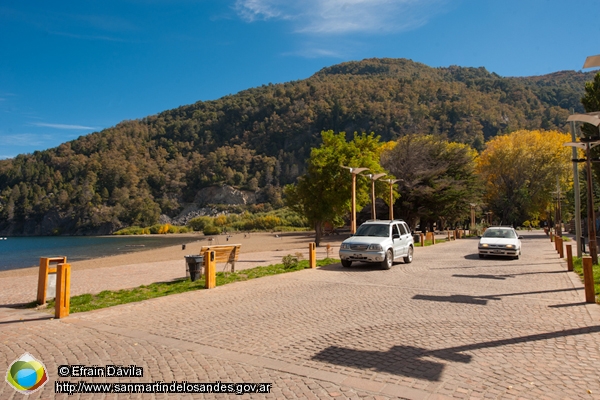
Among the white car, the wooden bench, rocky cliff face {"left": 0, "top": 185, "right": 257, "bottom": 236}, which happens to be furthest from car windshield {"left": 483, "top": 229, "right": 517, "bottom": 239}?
rocky cliff face {"left": 0, "top": 185, "right": 257, "bottom": 236}

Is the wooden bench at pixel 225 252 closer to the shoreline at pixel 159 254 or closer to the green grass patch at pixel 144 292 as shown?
the green grass patch at pixel 144 292

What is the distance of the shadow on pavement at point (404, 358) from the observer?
4.66m

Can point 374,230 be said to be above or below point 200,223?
above

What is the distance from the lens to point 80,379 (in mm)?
4520

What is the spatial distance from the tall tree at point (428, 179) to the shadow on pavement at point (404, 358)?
115 feet

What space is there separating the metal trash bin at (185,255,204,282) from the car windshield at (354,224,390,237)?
6.74 metres

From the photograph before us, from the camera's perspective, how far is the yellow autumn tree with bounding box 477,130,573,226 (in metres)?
50.0

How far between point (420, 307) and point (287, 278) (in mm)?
5537

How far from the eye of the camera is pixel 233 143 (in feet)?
602

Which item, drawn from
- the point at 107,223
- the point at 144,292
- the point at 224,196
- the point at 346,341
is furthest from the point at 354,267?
the point at 107,223

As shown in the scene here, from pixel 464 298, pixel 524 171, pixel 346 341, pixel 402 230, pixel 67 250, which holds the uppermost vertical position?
pixel 524 171

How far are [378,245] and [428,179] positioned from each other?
29.7m

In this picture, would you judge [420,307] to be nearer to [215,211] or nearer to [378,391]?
[378,391]

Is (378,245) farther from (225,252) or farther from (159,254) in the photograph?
(159,254)
